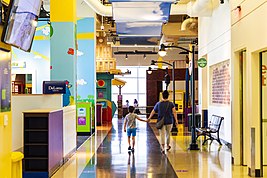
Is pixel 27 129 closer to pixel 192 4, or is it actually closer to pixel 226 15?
pixel 226 15

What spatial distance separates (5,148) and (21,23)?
1.60 metres

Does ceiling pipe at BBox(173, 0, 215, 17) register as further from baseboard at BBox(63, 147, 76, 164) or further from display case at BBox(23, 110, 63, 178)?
display case at BBox(23, 110, 63, 178)

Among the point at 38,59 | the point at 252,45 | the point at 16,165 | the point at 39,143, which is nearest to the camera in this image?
the point at 16,165

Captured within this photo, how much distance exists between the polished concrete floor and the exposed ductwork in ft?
13.7

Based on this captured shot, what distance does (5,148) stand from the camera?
5477 millimetres

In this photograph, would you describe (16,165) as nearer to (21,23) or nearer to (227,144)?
(21,23)

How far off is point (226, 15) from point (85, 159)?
18.8 ft

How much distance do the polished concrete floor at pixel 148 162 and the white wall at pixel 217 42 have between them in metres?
0.95

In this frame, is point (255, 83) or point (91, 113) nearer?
point (255, 83)

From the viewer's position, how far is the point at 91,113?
54.7 feet

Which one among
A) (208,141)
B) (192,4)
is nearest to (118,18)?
(192,4)

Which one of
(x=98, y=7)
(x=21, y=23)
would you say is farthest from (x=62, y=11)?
(x=21, y=23)

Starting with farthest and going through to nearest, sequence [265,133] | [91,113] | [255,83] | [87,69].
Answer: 1. [87,69]
2. [91,113]
3. [265,133]
4. [255,83]

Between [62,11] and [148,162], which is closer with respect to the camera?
[148,162]
